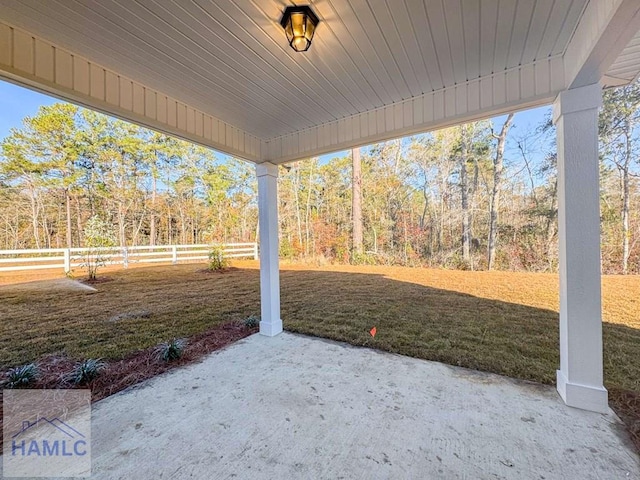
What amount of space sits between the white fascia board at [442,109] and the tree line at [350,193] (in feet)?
10.4

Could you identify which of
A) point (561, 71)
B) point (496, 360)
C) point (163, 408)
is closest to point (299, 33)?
point (561, 71)

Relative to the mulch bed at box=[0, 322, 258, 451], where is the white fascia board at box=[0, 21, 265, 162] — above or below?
above

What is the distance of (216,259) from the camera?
8156mm

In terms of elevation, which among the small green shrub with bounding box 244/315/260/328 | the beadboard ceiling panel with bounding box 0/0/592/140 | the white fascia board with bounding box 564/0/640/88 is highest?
the beadboard ceiling panel with bounding box 0/0/592/140

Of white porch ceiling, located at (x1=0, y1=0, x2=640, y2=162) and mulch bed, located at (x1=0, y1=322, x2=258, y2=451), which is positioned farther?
mulch bed, located at (x1=0, y1=322, x2=258, y2=451)

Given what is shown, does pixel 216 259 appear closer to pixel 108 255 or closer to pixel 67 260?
pixel 108 255

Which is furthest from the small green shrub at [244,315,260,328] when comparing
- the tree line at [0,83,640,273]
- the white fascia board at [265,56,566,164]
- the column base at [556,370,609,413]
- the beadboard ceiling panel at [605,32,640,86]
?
the beadboard ceiling panel at [605,32,640,86]

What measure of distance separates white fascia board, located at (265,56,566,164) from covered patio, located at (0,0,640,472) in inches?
0.4

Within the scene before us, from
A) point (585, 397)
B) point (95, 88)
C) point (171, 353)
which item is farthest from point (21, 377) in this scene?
point (585, 397)

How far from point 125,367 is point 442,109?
12.8 ft

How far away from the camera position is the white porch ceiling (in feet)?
4.71

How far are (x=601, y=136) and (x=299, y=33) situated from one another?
8644mm

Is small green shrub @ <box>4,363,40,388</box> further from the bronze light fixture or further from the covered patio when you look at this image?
the bronze light fixture

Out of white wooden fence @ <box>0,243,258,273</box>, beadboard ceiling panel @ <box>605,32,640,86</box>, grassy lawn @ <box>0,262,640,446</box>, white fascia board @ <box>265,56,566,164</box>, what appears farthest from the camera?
white wooden fence @ <box>0,243,258,273</box>
